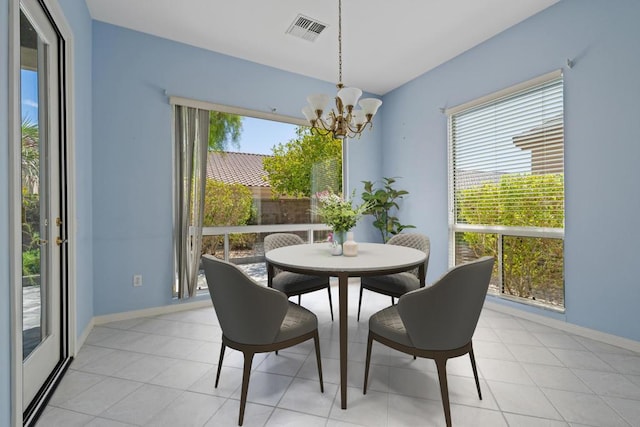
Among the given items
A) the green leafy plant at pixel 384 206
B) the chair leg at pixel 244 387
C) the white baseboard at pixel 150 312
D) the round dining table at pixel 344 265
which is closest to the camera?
the chair leg at pixel 244 387

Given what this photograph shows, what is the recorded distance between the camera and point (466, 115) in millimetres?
3537

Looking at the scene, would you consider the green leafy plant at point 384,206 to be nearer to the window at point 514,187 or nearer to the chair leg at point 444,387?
A: the window at point 514,187

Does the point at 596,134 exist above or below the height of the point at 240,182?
above

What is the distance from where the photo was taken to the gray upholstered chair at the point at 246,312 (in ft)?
4.78

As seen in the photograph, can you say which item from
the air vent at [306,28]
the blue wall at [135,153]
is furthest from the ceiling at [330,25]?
the blue wall at [135,153]

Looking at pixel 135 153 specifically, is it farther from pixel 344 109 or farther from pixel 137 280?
pixel 344 109

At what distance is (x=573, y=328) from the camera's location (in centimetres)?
257

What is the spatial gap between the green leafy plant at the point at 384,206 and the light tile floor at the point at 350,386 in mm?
1934

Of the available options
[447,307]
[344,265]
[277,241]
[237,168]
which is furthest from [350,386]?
[237,168]

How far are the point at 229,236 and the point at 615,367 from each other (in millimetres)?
3549

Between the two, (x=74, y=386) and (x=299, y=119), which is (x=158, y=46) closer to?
(x=299, y=119)

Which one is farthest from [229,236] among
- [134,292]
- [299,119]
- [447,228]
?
[447,228]

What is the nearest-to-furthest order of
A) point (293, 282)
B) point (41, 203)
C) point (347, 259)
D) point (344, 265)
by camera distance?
1. point (344, 265)
2. point (41, 203)
3. point (347, 259)
4. point (293, 282)

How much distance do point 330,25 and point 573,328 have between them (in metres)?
3.53
